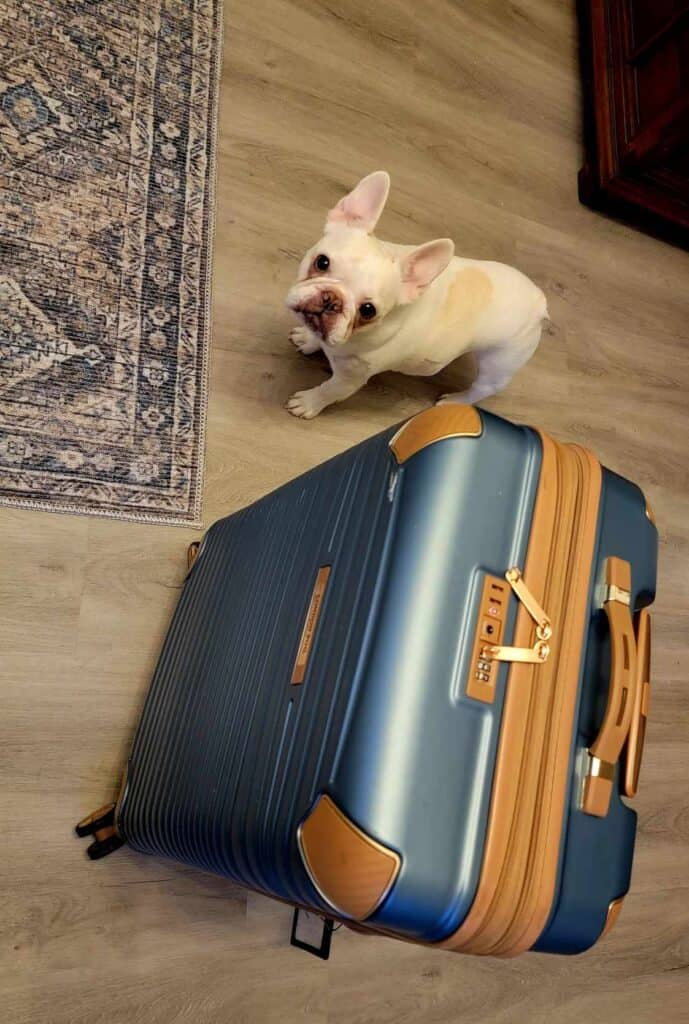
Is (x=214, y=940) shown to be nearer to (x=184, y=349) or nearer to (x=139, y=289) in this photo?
Result: (x=184, y=349)

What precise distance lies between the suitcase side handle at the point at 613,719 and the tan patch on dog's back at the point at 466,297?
0.68 m

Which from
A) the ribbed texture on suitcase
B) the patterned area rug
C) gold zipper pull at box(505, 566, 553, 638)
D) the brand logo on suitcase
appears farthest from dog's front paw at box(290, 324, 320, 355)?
gold zipper pull at box(505, 566, 553, 638)

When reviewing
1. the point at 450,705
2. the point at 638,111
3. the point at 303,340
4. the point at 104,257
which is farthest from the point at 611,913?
the point at 638,111

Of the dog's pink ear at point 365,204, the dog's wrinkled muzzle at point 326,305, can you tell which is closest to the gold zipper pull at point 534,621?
the dog's wrinkled muzzle at point 326,305

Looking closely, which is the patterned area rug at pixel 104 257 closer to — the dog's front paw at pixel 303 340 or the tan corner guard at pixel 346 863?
the dog's front paw at pixel 303 340

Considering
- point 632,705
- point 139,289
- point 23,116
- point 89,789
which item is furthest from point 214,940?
point 23,116

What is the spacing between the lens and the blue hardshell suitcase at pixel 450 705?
0.69 meters

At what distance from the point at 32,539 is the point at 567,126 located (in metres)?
1.62

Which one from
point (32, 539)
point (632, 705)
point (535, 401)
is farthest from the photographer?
point (535, 401)

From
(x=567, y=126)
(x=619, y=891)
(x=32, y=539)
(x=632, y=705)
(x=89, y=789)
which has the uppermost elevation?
(x=567, y=126)

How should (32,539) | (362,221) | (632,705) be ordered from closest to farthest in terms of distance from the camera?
(632,705)
(362,221)
(32,539)

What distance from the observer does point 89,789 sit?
1.24m

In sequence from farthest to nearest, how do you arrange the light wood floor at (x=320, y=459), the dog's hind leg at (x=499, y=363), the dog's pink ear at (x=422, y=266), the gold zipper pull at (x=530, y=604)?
the dog's hind leg at (x=499, y=363) → the light wood floor at (x=320, y=459) → the dog's pink ear at (x=422, y=266) → the gold zipper pull at (x=530, y=604)

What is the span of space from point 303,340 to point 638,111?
1.07 metres
